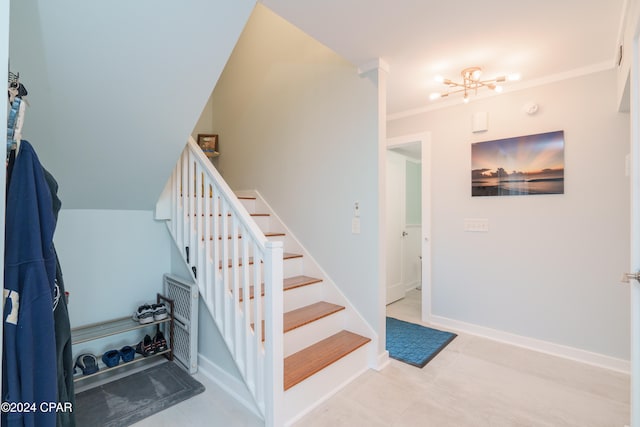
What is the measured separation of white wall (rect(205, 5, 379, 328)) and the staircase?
0.70 feet

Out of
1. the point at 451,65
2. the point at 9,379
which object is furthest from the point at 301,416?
the point at 451,65

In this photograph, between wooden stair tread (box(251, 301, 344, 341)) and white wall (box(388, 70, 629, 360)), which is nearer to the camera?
wooden stair tread (box(251, 301, 344, 341))

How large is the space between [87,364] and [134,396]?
464 mm

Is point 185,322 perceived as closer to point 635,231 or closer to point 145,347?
point 145,347

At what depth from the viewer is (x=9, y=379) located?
83cm

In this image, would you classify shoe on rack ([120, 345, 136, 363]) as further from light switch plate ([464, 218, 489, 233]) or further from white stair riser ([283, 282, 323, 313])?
light switch plate ([464, 218, 489, 233])

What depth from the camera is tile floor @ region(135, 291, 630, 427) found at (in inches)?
68.7

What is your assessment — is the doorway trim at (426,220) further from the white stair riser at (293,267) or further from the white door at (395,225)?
the white stair riser at (293,267)

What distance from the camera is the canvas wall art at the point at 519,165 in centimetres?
258

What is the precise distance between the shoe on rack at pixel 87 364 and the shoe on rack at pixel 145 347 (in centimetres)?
29

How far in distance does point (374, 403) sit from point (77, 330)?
2.16m

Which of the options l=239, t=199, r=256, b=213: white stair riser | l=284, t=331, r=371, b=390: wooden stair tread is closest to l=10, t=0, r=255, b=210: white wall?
l=239, t=199, r=256, b=213: white stair riser

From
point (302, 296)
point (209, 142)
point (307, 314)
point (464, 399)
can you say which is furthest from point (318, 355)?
point (209, 142)

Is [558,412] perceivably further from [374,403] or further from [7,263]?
[7,263]
